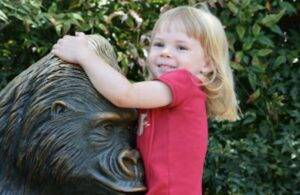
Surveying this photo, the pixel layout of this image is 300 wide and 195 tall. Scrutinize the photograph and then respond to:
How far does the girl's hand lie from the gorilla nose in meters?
0.27

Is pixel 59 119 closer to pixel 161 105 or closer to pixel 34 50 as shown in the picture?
pixel 161 105

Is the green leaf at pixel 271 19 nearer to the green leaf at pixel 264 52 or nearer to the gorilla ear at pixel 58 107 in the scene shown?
the green leaf at pixel 264 52

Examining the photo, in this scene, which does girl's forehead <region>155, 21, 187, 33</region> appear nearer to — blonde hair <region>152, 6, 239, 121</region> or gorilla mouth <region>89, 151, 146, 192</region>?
blonde hair <region>152, 6, 239, 121</region>

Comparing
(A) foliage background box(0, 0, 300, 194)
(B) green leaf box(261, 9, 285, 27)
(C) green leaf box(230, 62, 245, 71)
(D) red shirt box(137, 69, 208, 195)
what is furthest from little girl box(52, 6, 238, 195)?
(B) green leaf box(261, 9, 285, 27)

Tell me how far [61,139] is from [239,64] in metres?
2.07

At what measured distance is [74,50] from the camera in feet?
7.00

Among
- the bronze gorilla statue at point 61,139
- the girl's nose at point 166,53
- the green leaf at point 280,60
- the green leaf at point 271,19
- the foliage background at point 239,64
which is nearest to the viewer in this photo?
the bronze gorilla statue at point 61,139

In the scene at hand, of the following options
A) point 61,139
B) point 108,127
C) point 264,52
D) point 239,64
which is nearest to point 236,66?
point 239,64

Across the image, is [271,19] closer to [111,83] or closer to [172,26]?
[172,26]

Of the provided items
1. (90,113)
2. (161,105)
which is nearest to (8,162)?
(90,113)

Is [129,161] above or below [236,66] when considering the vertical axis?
above

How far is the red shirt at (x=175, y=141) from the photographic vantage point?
7.07 feet

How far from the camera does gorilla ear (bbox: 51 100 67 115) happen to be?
2080 mm

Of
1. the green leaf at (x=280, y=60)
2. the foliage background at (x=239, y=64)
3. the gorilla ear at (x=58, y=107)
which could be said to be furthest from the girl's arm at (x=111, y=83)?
the green leaf at (x=280, y=60)
